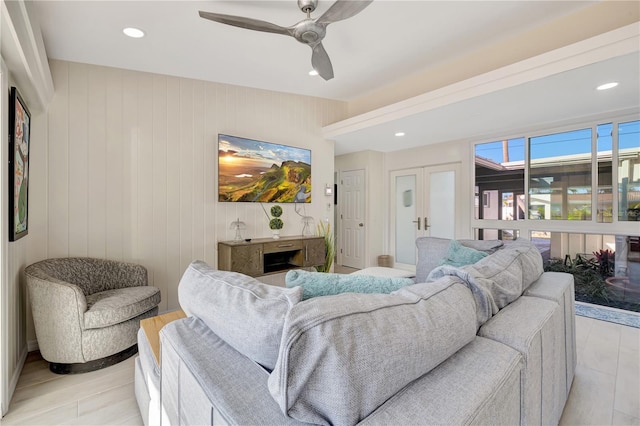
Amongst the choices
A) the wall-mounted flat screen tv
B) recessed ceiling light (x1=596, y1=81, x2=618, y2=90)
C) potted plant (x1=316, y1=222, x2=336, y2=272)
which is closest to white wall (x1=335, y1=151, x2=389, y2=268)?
potted plant (x1=316, y1=222, x2=336, y2=272)

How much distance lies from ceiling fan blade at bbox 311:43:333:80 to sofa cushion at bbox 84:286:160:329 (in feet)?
8.06

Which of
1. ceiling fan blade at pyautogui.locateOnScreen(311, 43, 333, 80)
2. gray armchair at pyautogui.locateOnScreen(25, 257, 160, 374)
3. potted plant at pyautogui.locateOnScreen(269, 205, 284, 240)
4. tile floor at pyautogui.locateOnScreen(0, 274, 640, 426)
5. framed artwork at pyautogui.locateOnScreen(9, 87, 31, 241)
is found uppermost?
ceiling fan blade at pyautogui.locateOnScreen(311, 43, 333, 80)

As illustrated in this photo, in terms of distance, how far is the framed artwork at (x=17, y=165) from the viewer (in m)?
1.88

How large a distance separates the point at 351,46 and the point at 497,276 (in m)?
2.56

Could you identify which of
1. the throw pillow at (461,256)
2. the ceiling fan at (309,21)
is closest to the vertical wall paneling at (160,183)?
the ceiling fan at (309,21)

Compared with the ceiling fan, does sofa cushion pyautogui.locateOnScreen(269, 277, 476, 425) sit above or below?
below

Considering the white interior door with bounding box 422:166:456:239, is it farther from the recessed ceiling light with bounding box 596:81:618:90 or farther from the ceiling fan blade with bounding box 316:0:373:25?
→ the ceiling fan blade with bounding box 316:0:373:25

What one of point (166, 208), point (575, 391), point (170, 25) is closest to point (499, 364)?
point (575, 391)

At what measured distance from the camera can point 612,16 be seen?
2465 millimetres

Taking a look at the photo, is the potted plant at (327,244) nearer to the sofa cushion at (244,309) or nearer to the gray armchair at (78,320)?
the gray armchair at (78,320)

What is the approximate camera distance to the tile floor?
1.72 m

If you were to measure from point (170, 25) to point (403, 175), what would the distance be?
419 cm

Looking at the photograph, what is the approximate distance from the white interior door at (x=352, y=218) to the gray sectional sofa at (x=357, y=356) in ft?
13.8

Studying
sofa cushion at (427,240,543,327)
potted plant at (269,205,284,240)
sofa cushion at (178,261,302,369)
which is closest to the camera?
sofa cushion at (178,261,302,369)
